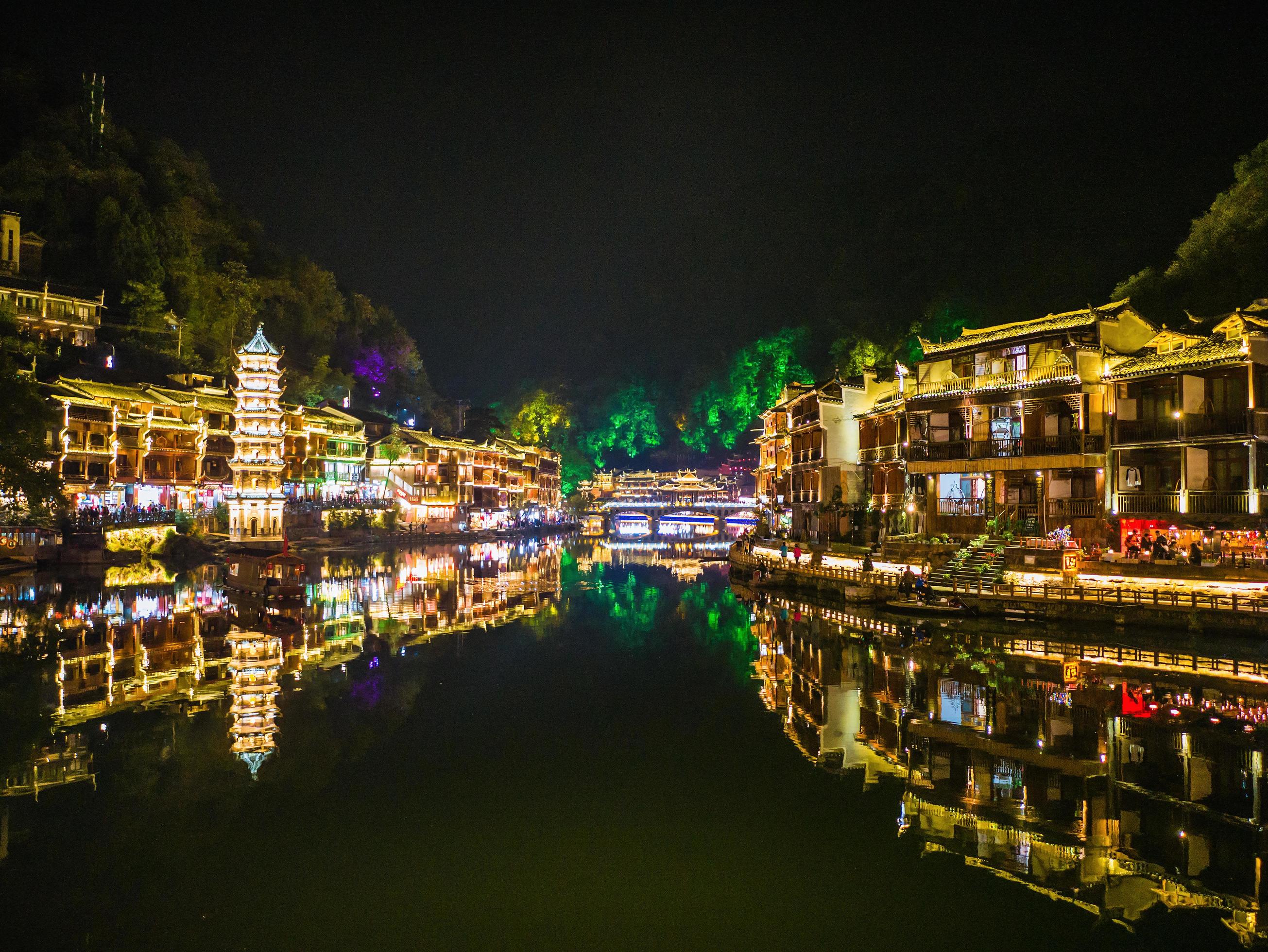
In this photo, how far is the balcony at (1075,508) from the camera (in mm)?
29047

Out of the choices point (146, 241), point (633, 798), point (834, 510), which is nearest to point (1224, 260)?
point (834, 510)

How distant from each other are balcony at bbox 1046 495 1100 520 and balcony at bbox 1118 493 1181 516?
865 mm

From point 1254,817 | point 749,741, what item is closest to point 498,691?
point 749,741

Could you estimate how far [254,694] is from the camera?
18.0m

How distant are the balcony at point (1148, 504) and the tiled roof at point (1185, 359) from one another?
3930 mm

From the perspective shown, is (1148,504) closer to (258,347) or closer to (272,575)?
(272,575)

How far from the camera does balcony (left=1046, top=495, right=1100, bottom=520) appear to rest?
2905cm

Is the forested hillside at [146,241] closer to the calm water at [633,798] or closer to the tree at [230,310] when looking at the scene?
the tree at [230,310]

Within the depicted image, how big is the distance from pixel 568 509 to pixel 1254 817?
342 ft

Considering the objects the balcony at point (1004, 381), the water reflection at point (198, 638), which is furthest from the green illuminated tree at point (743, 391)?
the water reflection at point (198, 638)

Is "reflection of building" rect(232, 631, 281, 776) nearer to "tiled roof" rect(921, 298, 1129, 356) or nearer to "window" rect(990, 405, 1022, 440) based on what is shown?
"window" rect(990, 405, 1022, 440)

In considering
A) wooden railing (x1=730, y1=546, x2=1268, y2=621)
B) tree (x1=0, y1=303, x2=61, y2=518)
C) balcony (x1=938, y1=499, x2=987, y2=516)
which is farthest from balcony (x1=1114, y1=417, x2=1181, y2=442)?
tree (x1=0, y1=303, x2=61, y2=518)

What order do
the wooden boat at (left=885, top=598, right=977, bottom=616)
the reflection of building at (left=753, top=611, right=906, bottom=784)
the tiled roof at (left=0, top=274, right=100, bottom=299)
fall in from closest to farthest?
the reflection of building at (left=753, top=611, right=906, bottom=784) < the wooden boat at (left=885, top=598, right=977, bottom=616) < the tiled roof at (left=0, top=274, right=100, bottom=299)

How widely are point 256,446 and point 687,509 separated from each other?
6794 cm
